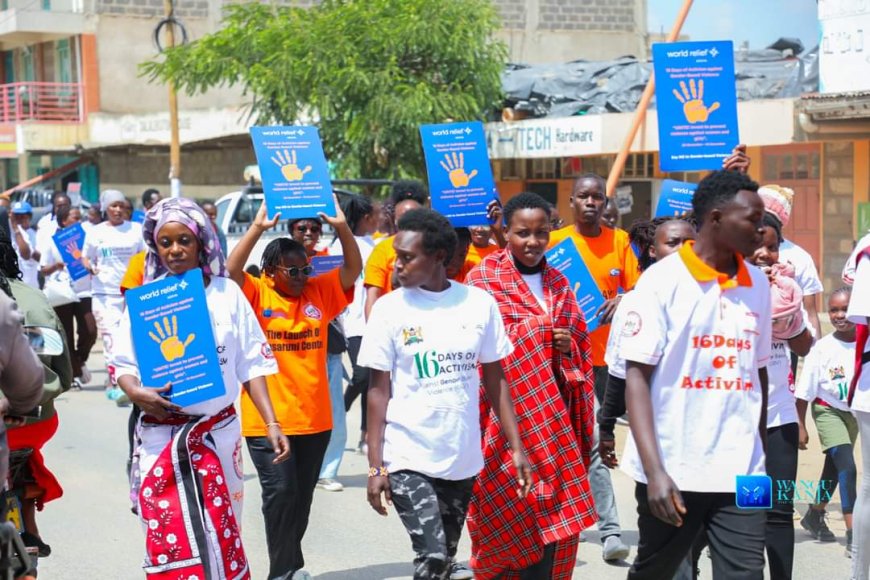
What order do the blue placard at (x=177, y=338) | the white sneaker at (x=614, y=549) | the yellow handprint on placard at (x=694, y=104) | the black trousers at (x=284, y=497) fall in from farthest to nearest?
the yellow handprint on placard at (x=694, y=104) → the white sneaker at (x=614, y=549) → the black trousers at (x=284, y=497) → the blue placard at (x=177, y=338)

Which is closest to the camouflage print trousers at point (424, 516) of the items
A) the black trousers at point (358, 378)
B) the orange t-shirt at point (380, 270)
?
the orange t-shirt at point (380, 270)

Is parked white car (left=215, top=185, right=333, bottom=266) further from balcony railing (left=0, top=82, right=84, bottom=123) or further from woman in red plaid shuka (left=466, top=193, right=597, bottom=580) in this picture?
balcony railing (left=0, top=82, right=84, bottom=123)

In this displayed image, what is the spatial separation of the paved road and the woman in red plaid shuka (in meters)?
1.18

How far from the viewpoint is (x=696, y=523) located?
4703 mm

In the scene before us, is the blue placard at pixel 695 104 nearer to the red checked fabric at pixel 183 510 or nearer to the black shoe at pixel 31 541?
the red checked fabric at pixel 183 510

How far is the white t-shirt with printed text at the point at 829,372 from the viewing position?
6949 millimetres

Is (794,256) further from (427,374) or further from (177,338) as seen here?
(177,338)

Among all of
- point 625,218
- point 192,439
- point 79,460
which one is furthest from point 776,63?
point 192,439

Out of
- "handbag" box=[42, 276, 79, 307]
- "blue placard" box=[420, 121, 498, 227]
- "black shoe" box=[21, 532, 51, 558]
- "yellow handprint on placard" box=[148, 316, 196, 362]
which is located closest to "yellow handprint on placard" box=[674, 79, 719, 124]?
"blue placard" box=[420, 121, 498, 227]

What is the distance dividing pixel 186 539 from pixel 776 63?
16.0 meters

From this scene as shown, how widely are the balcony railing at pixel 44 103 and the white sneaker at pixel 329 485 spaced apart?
89.0 ft

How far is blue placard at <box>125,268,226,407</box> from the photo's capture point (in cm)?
491

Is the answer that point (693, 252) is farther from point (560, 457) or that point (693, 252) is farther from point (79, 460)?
point (79, 460)

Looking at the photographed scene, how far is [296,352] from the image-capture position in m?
6.32
